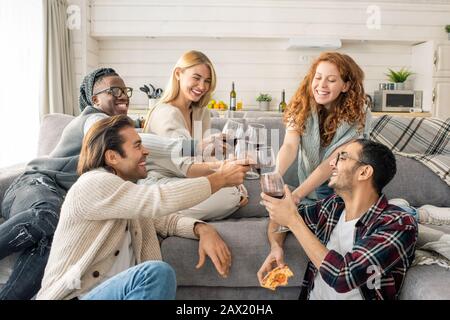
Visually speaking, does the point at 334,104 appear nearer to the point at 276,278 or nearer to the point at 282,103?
the point at 276,278

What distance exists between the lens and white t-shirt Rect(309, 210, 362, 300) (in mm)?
1366

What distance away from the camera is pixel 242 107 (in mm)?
5141

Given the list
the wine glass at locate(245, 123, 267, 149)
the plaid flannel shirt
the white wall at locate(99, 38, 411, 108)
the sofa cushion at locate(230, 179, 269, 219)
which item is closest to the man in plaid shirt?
the plaid flannel shirt

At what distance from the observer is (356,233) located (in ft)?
4.54

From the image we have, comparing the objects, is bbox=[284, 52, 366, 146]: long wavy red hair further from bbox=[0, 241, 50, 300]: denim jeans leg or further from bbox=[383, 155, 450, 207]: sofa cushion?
bbox=[0, 241, 50, 300]: denim jeans leg

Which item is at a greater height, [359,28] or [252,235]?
[359,28]

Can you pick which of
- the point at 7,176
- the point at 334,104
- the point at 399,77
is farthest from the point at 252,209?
the point at 399,77

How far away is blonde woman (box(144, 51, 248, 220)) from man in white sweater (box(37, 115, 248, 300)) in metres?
0.41

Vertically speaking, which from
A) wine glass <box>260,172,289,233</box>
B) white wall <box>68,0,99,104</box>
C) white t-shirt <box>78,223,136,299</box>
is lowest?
white t-shirt <box>78,223,136,299</box>

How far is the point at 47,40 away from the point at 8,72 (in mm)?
598

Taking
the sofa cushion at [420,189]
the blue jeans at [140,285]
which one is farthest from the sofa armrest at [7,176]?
the sofa cushion at [420,189]

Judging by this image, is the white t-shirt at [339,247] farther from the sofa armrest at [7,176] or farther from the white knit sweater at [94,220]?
the sofa armrest at [7,176]

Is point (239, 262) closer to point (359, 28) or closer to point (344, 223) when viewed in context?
point (344, 223)
